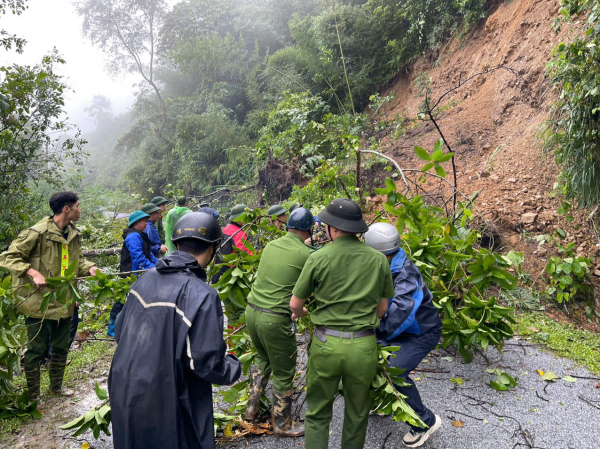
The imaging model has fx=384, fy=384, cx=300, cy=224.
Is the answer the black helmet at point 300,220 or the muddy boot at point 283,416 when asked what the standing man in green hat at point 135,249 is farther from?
the muddy boot at point 283,416

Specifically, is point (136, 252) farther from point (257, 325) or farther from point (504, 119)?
point (504, 119)

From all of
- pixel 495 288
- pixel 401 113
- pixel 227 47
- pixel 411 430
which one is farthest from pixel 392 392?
pixel 227 47

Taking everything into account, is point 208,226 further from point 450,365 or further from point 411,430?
point 450,365

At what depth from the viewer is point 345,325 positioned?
98.8 inches

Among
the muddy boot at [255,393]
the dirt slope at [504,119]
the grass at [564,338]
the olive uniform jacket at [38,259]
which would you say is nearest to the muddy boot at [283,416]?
Answer: the muddy boot at [255,393]

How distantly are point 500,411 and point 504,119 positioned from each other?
6.78m

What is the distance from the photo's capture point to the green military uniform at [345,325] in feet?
8.17

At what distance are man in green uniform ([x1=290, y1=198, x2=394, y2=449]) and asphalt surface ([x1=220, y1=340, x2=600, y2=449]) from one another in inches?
28.0

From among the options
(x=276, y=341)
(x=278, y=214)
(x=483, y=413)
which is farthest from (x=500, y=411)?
(x=278, y=214)

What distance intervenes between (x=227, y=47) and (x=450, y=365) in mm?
19486

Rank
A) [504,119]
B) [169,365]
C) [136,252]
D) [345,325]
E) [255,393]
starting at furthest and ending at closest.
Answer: [504,119] < [136,252] < [255,393] < [345,325] < [169,365]

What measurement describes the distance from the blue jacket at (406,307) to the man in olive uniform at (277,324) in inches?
29.6

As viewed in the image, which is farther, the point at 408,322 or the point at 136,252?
the point at 136,252

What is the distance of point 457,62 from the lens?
1048 cm
